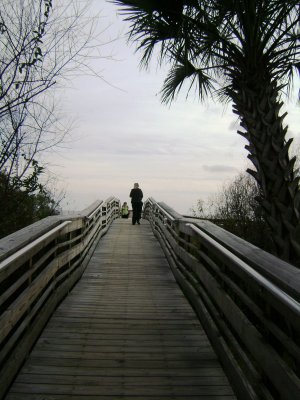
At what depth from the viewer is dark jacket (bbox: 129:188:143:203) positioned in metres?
15.1

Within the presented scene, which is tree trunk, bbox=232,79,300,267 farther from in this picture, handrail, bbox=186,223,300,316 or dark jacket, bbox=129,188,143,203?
dark jacket, bbox=129,188,143,203

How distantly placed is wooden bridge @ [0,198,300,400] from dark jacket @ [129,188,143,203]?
29.9 ft

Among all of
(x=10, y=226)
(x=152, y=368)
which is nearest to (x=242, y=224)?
(x=10, y=226)

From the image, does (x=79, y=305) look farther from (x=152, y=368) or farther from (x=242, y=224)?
(x=242, y=224)

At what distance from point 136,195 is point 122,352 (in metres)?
11.4

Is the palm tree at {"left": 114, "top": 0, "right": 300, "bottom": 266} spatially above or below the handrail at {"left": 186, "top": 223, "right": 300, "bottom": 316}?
above

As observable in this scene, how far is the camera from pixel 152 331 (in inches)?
171

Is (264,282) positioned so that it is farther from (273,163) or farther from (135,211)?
(135,211)

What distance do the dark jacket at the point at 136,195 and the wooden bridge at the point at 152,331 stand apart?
9.10 meters

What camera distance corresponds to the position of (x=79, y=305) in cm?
523

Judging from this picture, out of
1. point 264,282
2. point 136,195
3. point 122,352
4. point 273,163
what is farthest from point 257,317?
point 136,195

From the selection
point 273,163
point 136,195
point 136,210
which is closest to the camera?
point 273,163

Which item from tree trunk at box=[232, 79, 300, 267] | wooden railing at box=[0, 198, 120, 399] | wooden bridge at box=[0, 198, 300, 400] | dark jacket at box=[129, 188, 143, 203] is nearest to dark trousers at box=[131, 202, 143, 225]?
dark jacket at box=[129, 188, 143, 203]

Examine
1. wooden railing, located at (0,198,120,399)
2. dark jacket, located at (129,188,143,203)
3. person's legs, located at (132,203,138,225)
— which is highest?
dark jacket, located at (129,188,143,203)
